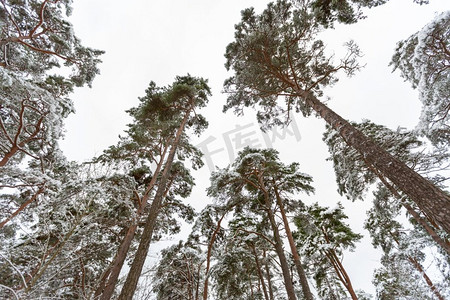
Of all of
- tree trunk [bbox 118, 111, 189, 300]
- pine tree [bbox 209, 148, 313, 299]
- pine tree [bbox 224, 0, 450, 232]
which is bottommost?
tree trunk [bbox 118, 111, 189, 300]

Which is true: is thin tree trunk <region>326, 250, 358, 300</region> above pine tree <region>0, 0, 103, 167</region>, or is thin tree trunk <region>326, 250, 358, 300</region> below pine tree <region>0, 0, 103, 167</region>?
below

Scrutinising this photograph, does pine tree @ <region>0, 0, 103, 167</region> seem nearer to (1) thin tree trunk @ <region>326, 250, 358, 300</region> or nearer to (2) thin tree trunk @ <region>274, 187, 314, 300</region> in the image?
(2) thin tree trunk @ <region>274, 187, 314, 300</region>

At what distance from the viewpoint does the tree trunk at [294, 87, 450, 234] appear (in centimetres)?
357

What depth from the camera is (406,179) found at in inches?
166

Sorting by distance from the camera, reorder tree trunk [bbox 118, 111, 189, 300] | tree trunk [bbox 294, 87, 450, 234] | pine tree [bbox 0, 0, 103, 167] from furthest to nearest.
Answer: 1. pine tree [bbox 0, 0, 103, 167]
2. tree trunk [bbox 118, 111, 189, 300]
3. tree trunk [bbox 294, 87, 450, 234]

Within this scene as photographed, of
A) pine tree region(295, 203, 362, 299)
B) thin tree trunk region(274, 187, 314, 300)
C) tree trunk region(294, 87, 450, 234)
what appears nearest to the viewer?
tree trunk region(294, 87, 450, 234)

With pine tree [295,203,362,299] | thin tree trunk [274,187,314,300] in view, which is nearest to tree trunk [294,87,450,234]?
thin tree trunk [274,187,314,300]

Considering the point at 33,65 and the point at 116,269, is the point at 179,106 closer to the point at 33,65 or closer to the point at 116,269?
the point at 33,65

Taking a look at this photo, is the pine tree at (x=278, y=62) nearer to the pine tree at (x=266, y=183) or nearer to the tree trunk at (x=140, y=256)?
the pine tree at (x=266, y=183)

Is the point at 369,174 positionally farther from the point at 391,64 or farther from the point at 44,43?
the point at 44,43

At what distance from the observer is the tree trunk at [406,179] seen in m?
3.57

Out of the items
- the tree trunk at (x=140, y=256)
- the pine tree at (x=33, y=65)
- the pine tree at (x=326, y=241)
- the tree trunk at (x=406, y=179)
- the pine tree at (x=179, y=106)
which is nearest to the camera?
the tree trunk at (x=406, y=179)

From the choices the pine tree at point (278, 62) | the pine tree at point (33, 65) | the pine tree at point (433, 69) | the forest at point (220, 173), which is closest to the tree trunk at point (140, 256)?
the forest at point (220, 173)

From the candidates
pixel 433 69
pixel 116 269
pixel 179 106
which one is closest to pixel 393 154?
pixel 433 69
